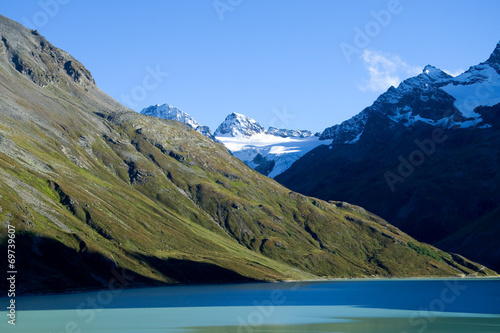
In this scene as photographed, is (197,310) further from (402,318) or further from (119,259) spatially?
(119,259)

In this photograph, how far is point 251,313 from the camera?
11288 centimetres

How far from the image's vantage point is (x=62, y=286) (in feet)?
535

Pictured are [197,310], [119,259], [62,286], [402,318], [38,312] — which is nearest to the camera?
[402,318]

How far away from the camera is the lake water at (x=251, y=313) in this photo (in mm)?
91062

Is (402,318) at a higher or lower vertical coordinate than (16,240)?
lower

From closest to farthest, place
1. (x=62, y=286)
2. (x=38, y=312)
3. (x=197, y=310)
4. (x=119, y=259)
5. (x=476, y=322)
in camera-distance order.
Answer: (x=476, y=322)
(x=38, y=312)
(x=197, y=310)
(x=62, y=286)
(x=119, y=259)

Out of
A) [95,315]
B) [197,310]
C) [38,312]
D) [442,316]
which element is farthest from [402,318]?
[38,312]

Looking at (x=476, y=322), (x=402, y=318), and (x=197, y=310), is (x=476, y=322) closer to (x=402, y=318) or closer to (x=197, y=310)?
(x=402, y=318)

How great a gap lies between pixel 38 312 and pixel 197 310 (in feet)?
106

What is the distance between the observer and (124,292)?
562 feet

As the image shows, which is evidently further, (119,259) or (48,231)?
(119,259)

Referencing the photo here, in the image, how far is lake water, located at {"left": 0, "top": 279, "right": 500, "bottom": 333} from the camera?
91.1m

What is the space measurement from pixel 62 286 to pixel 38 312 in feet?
177

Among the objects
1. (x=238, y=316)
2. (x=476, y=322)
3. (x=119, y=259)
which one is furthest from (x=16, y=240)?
(x=476, y=322)
